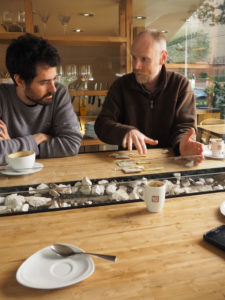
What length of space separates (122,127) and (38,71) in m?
0.58

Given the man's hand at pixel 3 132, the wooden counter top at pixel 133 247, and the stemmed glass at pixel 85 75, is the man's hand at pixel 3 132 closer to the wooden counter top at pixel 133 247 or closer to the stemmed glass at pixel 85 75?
the wooden counter top at pixel 133 247

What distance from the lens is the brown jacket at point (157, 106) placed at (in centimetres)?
194

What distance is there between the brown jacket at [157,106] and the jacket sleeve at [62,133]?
0.69 feet

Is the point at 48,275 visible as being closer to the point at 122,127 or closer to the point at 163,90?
the point at 122,127

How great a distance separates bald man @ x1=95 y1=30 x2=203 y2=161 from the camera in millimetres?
1911

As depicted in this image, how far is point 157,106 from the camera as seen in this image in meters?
1.96

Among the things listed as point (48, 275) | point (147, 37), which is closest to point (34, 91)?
point (147, 37)

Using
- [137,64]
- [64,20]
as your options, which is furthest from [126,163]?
[64,20]

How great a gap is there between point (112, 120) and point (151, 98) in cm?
29

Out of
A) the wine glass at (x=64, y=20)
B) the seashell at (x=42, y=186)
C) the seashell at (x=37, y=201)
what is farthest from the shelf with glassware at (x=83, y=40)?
the seashell at (x=37, y=201)

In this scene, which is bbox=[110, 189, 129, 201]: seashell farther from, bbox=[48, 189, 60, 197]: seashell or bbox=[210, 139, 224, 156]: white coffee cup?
bbox=[210, 139, 224, 156]: white coffee cup

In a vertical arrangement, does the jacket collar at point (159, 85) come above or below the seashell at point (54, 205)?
above

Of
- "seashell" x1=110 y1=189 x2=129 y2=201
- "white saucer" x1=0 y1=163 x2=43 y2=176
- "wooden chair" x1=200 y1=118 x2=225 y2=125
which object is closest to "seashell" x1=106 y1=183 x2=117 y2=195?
"seashell" x1=110 y1=189 x2=129 y2=201

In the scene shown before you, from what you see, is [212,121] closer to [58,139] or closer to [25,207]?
[58,139]
